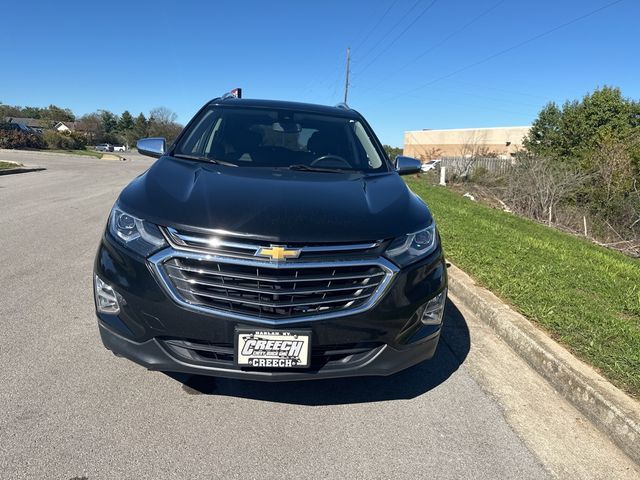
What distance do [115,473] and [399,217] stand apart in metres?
1.96

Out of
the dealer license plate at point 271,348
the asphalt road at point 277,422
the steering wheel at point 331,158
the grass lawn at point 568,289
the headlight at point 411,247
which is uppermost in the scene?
the steering wheel at point 331,158

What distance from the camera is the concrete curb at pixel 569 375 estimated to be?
2.73m

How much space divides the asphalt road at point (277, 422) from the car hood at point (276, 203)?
1084mm

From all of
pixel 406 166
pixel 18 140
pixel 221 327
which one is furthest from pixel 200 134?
pixel 18 140

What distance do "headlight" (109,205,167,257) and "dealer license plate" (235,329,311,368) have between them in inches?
25.2

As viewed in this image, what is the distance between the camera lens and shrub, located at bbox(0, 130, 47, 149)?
4353 centimetres

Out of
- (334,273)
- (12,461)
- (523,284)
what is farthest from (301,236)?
(523,284)

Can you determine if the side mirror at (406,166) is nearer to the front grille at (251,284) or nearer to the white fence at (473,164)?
the front grille at (251,284)

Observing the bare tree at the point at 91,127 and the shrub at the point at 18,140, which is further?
the bare tree at the point at 91,127

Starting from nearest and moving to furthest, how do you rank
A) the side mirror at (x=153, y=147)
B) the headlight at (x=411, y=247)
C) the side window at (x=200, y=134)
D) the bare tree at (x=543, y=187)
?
the headlight at (x=411, y=247)
the side window at (x=200, y=134)
the side mirror at (x=153, y=147)
the bare tree at (x=543, y=187)

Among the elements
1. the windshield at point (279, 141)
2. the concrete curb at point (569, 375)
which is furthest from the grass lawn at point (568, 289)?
the windshield at point (279, 141)

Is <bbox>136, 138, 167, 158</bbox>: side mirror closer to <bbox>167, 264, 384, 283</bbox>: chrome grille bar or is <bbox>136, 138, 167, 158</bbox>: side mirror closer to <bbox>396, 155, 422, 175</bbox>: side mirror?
<bbox>167, 264, 384, 283</bbox>: chrome grille bar

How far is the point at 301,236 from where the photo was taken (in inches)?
97.0

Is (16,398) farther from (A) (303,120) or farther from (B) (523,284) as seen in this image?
(B) (523,284)
